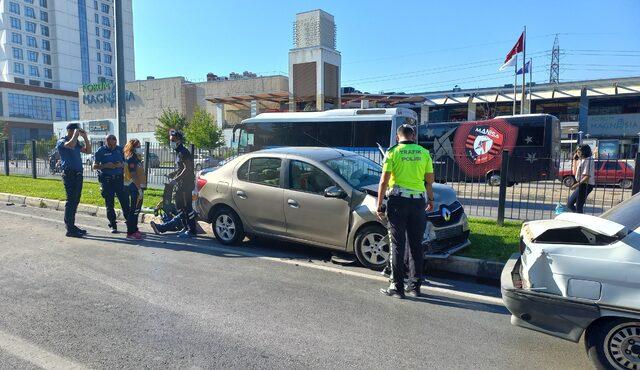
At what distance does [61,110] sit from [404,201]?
94.2 m

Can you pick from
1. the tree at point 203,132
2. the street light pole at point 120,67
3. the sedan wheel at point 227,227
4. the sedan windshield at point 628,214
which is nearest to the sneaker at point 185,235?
the sedan wheel at point 227,227

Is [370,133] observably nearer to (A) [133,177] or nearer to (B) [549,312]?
(A) [133,177]

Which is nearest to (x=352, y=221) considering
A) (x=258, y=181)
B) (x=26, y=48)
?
(x=258, y=181)

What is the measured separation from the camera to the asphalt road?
11.1 feet

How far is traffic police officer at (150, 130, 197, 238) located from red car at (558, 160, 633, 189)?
7.44 meters

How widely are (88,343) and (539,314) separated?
11.5 feet

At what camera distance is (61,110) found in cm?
8344

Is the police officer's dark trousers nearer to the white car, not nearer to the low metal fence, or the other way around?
the low metal fence

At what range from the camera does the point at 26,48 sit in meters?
82.8

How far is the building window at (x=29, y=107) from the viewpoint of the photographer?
247 feet

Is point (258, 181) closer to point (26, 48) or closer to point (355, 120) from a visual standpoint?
point (355, 120)

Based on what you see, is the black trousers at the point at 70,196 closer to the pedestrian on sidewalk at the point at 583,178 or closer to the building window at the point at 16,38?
the pedestrian on sidewalk at the point at 583,178

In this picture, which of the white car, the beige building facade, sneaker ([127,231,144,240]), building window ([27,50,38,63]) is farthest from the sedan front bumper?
building window ([27,50,38,63])

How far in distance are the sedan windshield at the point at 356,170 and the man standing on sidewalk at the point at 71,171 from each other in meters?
4.37
